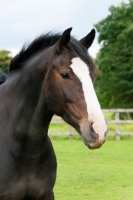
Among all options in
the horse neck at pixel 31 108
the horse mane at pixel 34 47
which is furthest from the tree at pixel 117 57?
the horse neck at pixel 31 108

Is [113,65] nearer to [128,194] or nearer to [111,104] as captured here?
[111,104]

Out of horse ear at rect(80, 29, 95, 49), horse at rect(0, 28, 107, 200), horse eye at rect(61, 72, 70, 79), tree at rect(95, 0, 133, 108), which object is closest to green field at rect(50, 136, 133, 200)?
horse at rect(0, 28, 107, 200)

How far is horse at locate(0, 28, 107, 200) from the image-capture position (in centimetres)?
354

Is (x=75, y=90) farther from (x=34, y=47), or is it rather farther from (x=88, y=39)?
(x=34, y=47)

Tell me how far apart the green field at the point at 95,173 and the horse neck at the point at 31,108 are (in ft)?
12.5

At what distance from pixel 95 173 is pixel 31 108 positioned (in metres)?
6.45

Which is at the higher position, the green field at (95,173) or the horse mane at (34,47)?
the horse mane at (34,47)

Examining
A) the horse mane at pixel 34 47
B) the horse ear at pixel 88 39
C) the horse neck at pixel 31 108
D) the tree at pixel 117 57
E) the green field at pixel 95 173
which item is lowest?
the tree at pixel 117 57

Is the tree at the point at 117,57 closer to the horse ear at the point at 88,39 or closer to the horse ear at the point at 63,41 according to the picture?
the horse ear at the point at 88,39

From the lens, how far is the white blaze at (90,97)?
10.8 ft

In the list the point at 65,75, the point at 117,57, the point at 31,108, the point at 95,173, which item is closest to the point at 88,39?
the point at 65,75

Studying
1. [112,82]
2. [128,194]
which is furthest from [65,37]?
[112,82]

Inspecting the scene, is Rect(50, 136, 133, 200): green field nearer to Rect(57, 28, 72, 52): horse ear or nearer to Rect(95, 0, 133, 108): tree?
Rect(57, 28, 72, 52): horse ear

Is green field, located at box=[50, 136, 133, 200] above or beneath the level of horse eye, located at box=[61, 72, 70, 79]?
beneath
